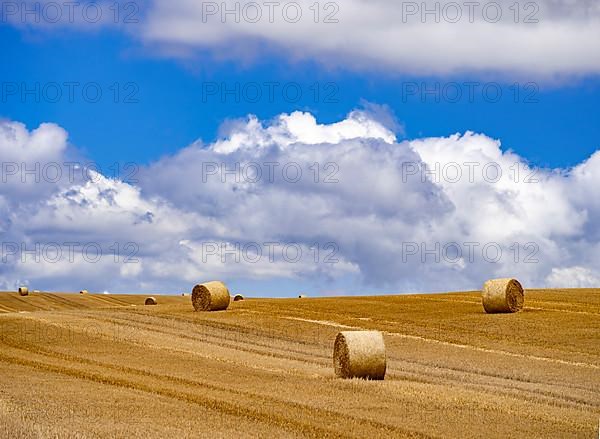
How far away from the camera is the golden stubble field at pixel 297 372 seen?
16.3 metres

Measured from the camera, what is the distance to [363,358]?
23984 millimetres

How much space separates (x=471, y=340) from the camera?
34.1 metres

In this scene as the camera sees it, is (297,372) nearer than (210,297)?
Yes

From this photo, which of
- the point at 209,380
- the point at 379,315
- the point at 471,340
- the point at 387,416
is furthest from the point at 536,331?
the point at 387,416

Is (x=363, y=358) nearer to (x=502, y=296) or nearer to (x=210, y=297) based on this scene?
(x=502, y=296)

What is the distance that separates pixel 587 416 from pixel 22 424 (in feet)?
36.3

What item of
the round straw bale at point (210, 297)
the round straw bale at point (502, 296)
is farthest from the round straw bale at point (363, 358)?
the round straw bale at point (210, 297)

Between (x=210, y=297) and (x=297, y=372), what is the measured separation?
20031 mm

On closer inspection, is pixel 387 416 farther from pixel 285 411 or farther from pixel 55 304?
pixel 55 304

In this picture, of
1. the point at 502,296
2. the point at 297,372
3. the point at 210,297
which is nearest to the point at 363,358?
the point at 297,372

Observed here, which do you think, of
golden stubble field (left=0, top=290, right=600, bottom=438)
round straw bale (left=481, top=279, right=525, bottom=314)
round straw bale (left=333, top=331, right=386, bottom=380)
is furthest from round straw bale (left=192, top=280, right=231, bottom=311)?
round straw bale (left=333, top=331, right=386, bottom=380)

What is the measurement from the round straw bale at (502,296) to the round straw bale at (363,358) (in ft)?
55.4

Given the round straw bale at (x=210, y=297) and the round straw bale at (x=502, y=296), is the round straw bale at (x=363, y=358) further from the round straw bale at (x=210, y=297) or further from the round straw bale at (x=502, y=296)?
the round straw bale at (x=210, y=297)

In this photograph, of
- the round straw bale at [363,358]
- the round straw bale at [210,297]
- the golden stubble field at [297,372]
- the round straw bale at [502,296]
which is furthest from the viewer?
the round straw bale at [210,297]
